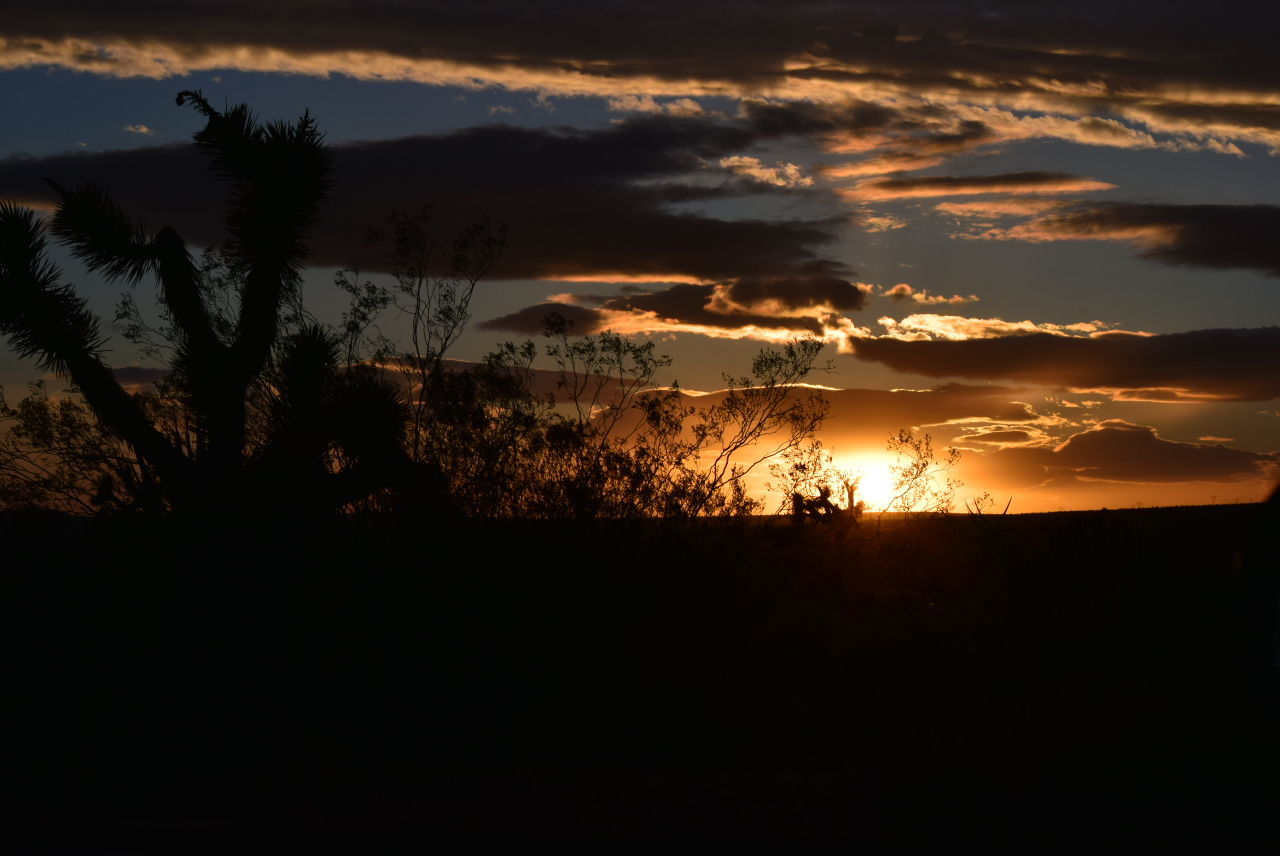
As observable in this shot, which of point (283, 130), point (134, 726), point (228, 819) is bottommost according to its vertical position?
point (134, 726)

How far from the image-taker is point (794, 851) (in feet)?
16.2

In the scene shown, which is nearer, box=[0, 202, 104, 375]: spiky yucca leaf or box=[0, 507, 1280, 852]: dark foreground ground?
box=[0, 507, 1280, 852]: dark foreground ground

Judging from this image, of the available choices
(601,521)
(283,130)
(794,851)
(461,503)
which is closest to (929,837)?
(794,851)

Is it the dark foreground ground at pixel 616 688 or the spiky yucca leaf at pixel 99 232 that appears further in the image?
the spiky yucca leaf at pixel 99 232

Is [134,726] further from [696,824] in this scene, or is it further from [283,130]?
[283,130]

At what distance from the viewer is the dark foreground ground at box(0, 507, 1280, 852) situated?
217 inches

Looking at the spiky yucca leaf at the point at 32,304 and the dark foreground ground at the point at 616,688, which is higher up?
the spiky yucca leaf at the point at 32,304

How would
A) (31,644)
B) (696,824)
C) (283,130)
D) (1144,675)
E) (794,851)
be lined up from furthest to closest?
(283,130)
(31,644)
(1144,675)
(696,824)
(794,851)

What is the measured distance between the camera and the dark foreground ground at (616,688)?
5.50m

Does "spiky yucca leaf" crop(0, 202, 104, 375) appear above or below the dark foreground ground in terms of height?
above

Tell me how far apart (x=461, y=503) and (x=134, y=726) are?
14.1 feet

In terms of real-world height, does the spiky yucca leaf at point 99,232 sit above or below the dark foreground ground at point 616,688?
above

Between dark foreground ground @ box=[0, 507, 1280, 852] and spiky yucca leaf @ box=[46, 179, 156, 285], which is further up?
spiky yucca leaf @ box=[46, 179, 156, 285]

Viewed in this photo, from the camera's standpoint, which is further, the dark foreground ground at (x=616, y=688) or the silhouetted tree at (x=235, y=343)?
the silhouetted tree at (x=235, y=343)
